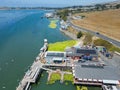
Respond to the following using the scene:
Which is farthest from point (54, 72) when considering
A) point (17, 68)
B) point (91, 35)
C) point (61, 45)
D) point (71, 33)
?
point (71, 33)

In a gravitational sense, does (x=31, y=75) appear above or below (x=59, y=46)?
above

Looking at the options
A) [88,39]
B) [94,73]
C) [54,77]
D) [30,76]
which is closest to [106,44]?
[88,39]

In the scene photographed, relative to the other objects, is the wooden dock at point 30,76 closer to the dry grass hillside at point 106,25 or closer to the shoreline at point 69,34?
the shoreline at point 69,34

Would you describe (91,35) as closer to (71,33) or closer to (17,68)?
(71,33)

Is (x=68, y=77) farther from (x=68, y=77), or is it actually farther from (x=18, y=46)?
(x=18, y=46)

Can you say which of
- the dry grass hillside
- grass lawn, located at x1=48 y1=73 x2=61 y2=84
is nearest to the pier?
grass lawn, located at x1=48 y1=73 x2=61 y2=84

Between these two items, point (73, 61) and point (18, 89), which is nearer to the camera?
point (18, 89)
